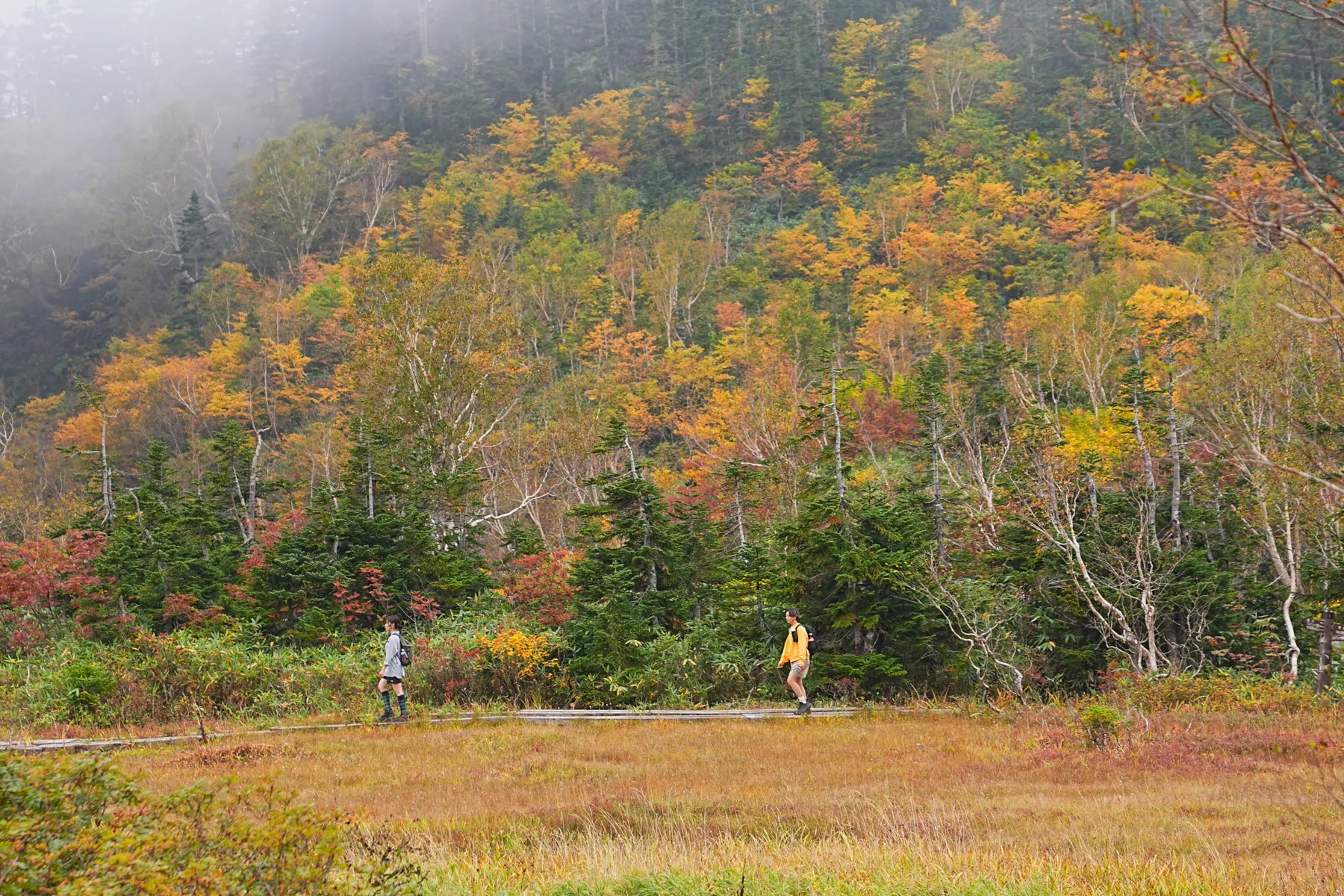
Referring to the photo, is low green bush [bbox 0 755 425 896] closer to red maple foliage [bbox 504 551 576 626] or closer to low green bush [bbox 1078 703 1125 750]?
low green bush [bbox 1078 703 1125 750]

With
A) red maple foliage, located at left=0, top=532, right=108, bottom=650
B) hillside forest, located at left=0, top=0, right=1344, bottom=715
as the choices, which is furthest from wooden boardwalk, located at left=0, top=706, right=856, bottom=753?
red maple foliage, located at left=0, top=532, right=108, bottom=650

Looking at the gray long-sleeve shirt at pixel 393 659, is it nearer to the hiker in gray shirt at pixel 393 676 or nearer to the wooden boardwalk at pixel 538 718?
the hiker in gray shirt at pixel 393 676

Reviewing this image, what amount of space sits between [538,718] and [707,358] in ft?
94.8

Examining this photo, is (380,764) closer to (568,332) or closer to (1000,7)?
(568,332)

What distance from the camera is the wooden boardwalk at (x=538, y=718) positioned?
13070 millimetres

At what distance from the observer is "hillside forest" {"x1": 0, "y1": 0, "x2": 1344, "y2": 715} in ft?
52.6

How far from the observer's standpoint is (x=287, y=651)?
60.6 ft

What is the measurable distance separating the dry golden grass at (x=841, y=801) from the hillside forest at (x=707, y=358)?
2.67 m

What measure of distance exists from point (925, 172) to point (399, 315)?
40.2 meters

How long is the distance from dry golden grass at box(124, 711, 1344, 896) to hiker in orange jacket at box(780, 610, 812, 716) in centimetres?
58

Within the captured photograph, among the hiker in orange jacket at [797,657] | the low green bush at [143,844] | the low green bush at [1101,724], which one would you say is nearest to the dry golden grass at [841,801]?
the low green bush at [1101,724]

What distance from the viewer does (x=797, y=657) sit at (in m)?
14.1

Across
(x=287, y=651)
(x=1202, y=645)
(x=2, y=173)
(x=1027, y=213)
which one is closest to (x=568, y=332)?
(x=1027, y=213)

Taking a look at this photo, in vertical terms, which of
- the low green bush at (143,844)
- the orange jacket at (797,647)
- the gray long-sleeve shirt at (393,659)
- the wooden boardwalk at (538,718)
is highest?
the low green bush at (143,844)
